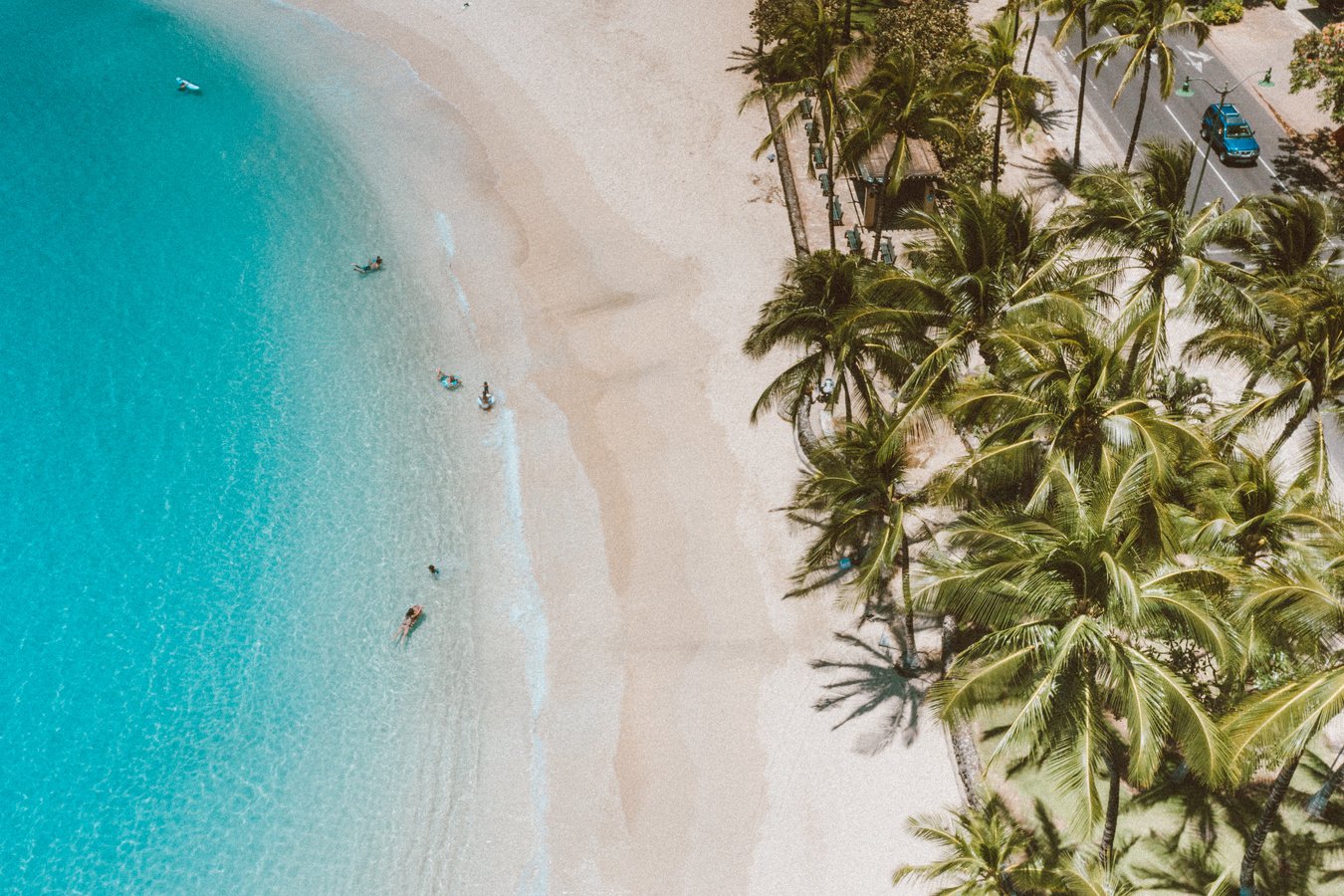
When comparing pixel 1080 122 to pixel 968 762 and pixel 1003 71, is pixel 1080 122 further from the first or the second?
pixel 968 762

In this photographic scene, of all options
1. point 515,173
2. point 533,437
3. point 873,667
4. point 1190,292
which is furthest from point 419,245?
point 1190,292

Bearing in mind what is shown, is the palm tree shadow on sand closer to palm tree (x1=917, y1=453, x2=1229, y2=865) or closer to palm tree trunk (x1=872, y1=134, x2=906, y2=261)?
palm tree (x1=917, y1=453, x2=1229, y2=865)

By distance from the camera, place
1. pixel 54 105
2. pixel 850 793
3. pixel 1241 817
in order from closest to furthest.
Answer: pixel 1241 817 < pixel 850 793 < pixel 54 105

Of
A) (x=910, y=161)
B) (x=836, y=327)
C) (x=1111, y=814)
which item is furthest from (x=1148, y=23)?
(x=1111, y=814)

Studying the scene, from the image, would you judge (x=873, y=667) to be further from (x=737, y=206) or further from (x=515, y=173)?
(x=515, y=173)

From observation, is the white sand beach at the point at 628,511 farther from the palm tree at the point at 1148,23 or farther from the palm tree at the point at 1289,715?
the palm tree at the point at 1148,23

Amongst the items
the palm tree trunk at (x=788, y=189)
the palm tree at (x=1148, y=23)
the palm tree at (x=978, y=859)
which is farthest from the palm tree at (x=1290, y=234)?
the palm tree trunk at (x=788, y=189)
